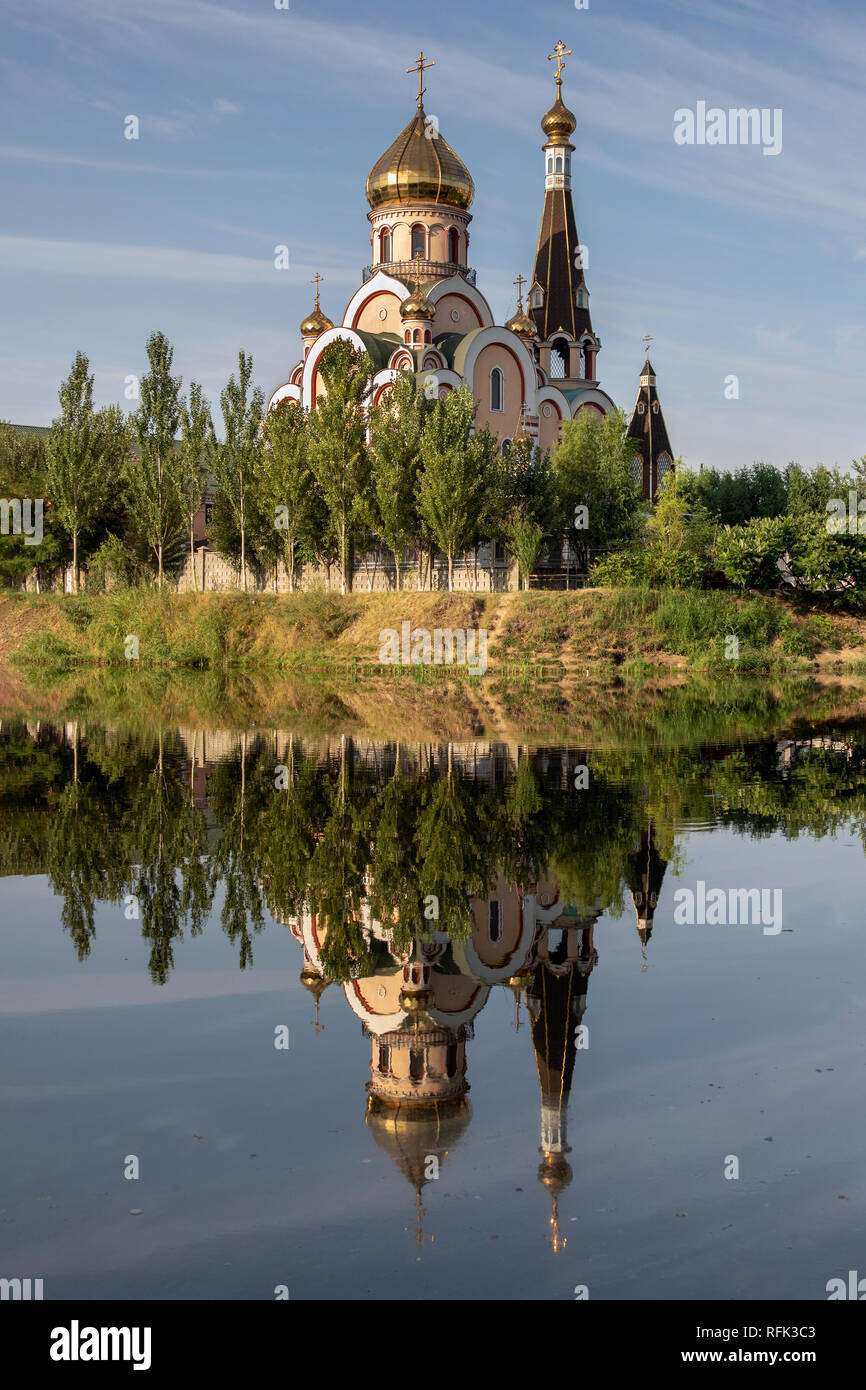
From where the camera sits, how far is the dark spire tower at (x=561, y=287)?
46250 millimetres

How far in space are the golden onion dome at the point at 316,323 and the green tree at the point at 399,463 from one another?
12078mm

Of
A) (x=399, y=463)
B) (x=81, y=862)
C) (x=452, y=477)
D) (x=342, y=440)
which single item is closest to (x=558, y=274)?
(x=342, y=440)

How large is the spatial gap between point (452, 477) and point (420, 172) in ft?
44.6

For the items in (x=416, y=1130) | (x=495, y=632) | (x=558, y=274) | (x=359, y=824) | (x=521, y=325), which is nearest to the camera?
(x=416, y=1130)

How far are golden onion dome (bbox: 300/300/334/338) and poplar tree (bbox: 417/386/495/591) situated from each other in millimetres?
13847

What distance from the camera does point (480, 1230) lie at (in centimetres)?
415

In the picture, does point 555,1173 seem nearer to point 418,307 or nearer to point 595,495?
point 595,495

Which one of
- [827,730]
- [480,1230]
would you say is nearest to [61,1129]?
[480,1230]

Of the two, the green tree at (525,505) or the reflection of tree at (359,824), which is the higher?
the green tree at (525,505)

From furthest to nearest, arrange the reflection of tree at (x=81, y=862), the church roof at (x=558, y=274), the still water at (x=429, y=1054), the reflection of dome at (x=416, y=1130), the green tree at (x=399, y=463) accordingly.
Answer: the church roof at (x=558, y=274) < the green tree at (x=399, y=463) < the reflection of tree at (x=81, y=862) < the reflection of dome at (x=416, y=1130) < the still water at (x=429, y=1054)

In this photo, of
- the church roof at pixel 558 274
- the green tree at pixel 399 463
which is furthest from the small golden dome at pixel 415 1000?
the church roof at pixel 558 274

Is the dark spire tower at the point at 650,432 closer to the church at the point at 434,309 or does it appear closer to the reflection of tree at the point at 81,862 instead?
the church at the point at 434,309

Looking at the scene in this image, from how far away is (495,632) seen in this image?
32156mm
